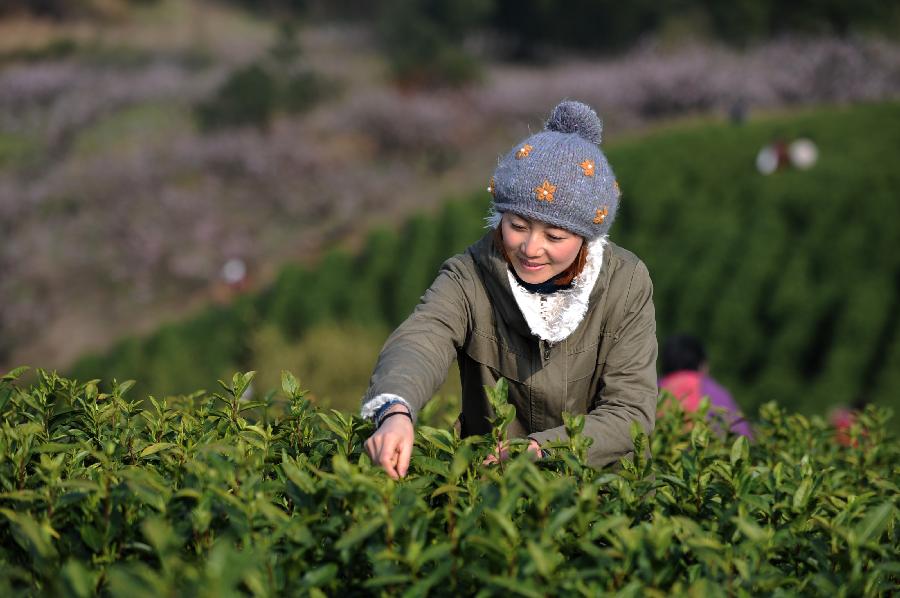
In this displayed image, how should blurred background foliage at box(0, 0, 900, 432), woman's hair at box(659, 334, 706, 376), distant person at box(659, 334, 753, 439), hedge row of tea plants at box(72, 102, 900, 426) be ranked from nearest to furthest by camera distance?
distant person at box(659, 334, 753, 439), woman's hair at box(659, 334, 706, 376), hedge row of tea plants at box(72, 102, 900, 426), blurred background foliage at box(0, 0, 900, 432)

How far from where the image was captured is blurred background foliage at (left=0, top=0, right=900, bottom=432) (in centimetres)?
1062

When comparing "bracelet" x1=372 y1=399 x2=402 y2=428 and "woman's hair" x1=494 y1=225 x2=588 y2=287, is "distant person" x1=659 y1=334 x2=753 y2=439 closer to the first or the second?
"woman's hair" x1=494 y1=225 x2=588 y2=287

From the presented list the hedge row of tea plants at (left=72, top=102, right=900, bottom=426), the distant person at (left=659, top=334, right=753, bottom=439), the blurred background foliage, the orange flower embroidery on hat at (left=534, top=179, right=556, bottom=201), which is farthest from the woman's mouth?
the hedge row of tea plants at (left=72, top=102, right=900, bottom=426)

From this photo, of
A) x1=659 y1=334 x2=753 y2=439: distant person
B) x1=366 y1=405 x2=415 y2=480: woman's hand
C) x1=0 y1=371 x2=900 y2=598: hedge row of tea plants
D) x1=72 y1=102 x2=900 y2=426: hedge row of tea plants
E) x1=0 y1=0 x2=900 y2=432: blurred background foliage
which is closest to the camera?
x1=0 y1=371 x2=900 y2=598: hedge row of tea plants

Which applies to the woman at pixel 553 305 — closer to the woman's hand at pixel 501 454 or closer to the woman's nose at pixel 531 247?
the woman's nose at pixel 531 247

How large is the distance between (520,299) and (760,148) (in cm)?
1306

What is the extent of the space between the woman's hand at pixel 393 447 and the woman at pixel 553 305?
Result: 0.34 metres

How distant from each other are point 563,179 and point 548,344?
14.3 inches

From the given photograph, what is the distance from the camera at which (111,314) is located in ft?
57.6

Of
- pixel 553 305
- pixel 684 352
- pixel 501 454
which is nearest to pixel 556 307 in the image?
pixel 553 305

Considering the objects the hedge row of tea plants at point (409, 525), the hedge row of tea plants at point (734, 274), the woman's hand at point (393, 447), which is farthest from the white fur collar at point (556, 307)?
the hedge row of tea plants at point (734, 274)

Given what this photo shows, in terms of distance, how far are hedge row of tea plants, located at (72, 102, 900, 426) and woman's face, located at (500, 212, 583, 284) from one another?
7591mm

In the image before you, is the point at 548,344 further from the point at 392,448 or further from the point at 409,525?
the point at 409,525

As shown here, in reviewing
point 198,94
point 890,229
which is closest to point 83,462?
point 890,229
